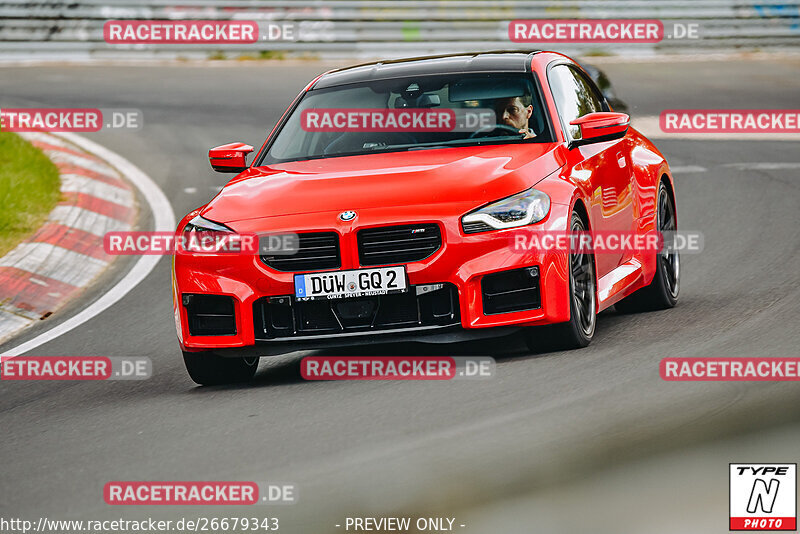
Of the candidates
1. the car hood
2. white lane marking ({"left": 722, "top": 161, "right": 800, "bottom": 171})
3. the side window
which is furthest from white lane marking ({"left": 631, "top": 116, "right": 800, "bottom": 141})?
the car hood

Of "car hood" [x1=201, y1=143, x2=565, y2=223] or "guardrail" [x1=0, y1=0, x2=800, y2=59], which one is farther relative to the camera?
"guardrail" [x1=0, y1=0, x2=800, y2=59]

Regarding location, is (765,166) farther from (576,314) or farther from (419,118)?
(576,314)

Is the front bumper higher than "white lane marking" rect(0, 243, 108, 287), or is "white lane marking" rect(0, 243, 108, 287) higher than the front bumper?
"white lane marking" rect(0, 243, 108, 287)

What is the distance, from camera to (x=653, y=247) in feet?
28.8

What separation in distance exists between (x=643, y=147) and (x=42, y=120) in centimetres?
1241

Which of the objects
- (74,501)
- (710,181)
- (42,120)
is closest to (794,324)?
(74,501)

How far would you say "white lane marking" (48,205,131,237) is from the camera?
40.8 ft

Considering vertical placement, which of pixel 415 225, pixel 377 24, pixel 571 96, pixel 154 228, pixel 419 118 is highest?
pixel 377 24

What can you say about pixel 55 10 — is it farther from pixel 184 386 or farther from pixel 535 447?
pixel 535 447

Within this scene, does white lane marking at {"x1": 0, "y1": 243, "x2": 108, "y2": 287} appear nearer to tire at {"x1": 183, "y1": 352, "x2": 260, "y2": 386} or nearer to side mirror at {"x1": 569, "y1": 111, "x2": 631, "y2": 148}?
tire at {"x1": 183, "y1": 352, "x2": 260, "y2": 386}

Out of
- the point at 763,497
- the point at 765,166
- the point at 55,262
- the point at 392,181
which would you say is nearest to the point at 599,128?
the point at 392,181

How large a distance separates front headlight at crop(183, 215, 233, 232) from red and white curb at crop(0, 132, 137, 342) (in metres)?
2.51

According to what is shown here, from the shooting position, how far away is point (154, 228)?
12.8 metres

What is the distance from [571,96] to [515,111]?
71 centimetres
